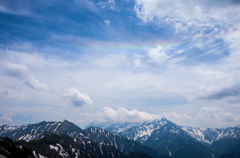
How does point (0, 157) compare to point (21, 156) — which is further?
point (21, 156)

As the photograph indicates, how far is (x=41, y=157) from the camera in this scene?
193 m

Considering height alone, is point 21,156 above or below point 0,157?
below

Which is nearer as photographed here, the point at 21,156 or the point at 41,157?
the point at 21,156

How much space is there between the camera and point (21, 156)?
116m

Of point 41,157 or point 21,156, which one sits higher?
point 21,156

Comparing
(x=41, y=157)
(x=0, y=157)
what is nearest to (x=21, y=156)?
(x=0, y=157)

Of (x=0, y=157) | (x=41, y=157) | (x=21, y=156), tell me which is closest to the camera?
(x=0, y=157)

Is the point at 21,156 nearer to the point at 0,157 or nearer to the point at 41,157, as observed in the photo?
the point at 0,157

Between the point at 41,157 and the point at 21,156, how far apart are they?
8897cm

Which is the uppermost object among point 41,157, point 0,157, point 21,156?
point 0,157

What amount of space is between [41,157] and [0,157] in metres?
130

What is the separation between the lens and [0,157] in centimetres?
8112

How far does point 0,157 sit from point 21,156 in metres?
40.9

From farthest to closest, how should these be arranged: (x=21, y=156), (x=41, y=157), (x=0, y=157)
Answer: (x=41, y=157)
(x=21, y=156)
(x=0, y=157)
